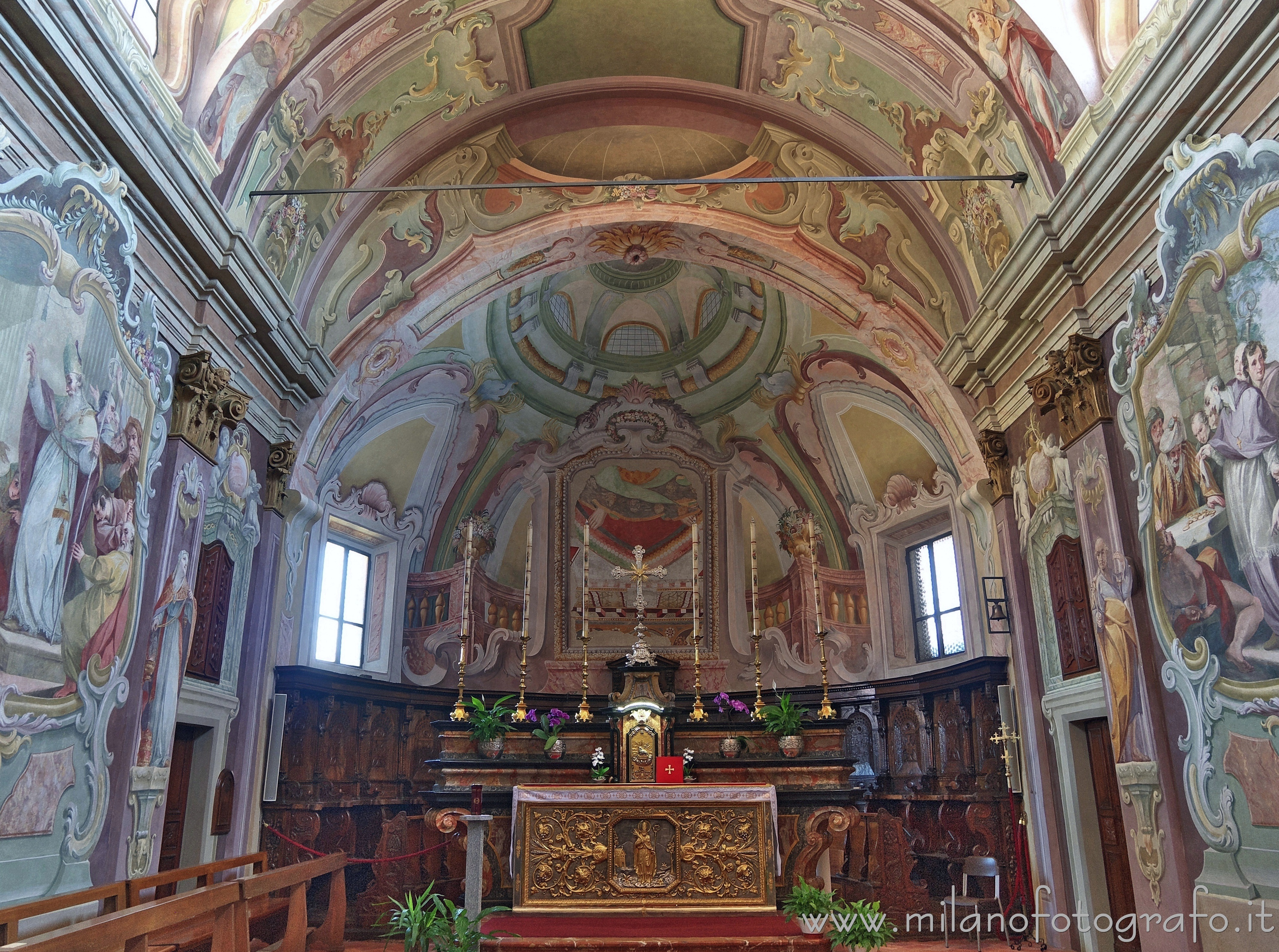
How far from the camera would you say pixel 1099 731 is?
27.2 feet

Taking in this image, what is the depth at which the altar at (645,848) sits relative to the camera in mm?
8500

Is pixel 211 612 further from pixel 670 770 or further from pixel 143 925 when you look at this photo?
pixel 143 925

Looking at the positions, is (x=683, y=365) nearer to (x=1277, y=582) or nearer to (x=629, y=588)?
(x=629, y=588)

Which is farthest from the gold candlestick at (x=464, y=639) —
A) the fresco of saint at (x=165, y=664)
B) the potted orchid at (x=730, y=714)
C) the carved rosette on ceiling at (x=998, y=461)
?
the carved rosette on ceiling at (x=998, y=461)

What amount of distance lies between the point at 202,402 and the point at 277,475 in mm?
2247

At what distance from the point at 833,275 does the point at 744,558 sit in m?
5.59

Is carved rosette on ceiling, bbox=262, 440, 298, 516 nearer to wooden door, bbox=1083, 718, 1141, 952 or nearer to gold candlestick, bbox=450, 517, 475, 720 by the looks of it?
gold candlestick, bbox=450, 517, 475, 720

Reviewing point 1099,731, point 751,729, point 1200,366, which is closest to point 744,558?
point 751,729

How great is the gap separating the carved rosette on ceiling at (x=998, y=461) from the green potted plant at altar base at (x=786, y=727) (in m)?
3.49

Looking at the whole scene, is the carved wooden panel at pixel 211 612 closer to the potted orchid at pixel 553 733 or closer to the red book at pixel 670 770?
the potted orchid at pixel 553 733

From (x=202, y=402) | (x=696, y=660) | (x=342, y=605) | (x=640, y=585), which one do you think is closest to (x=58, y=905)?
(x=202, y=402)

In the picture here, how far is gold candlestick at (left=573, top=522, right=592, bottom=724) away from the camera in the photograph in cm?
1118

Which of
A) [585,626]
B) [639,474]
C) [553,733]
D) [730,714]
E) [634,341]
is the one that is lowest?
[553,733]

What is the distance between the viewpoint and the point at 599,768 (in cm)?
1055
